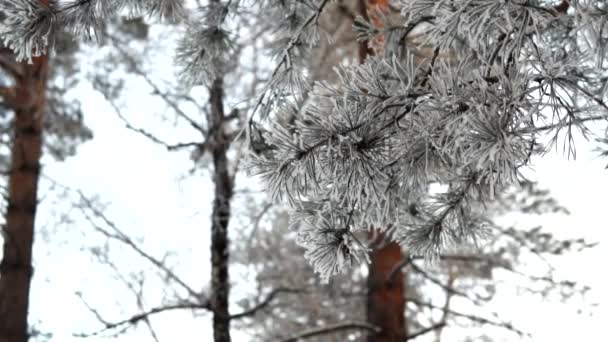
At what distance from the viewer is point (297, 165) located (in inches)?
73.7

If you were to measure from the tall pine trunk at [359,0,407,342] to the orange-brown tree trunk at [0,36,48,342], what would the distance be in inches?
94.1

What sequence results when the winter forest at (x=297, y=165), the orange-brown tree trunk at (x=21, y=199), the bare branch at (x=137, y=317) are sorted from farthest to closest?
the orange-brown tree trunk at (x=21, y=199), the bare branch at (x=137, y=317), the winter forest at (x=297, y=165)

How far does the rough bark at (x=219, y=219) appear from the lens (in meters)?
4.25

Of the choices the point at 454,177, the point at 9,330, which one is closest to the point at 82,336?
the point at 9,330

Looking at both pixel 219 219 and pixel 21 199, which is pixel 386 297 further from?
pixel 21 199

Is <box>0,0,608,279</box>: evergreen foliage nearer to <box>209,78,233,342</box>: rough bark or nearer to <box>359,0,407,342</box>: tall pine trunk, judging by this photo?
<box>209,78,233,342</box>: rough bark

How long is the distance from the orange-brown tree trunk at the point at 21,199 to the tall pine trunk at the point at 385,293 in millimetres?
2390

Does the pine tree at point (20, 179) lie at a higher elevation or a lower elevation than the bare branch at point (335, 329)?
higher

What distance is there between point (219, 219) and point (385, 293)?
4.37 feet

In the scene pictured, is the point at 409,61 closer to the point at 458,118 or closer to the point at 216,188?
the point at 458,118

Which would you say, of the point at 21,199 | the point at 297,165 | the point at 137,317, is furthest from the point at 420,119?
the point at 21,199

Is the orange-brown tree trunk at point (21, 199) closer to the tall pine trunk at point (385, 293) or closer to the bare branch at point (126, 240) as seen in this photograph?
the bare branch at point (126, 240)

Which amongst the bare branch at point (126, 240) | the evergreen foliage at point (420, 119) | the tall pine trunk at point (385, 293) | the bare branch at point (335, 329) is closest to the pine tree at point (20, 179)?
the bare branch at point (126, 240)

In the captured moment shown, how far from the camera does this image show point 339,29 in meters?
5.93
